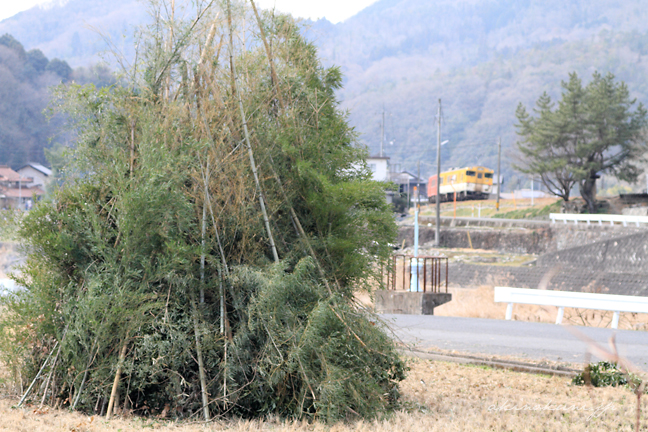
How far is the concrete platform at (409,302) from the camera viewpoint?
14234 mm

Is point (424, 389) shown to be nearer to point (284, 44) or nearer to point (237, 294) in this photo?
point (237, 294)

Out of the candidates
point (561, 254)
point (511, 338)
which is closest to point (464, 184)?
point (561, 254)

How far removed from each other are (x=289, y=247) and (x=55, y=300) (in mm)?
2110

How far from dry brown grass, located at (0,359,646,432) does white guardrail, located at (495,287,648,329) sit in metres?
4.99

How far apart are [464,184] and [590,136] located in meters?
15.5

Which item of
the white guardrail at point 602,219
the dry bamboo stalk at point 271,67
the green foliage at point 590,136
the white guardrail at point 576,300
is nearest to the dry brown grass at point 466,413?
the dry bamboo stalk at point 271,67

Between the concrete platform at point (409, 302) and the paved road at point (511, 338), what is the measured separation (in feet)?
5.53

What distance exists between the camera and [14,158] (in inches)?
2682

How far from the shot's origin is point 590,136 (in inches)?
1714

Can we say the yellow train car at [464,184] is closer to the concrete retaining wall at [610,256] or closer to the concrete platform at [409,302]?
the concrete retaining wall at [610,256]

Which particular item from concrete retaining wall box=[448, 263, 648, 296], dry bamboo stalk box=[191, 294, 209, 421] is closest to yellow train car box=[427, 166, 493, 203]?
concrete retaining wall box=[448, 263, 648, 296]

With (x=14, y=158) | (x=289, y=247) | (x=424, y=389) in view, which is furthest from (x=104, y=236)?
(x=14, y=158)

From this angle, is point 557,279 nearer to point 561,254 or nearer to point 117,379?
point 561,254

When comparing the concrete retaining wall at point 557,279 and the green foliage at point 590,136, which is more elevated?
the green foliage at point 590,136
